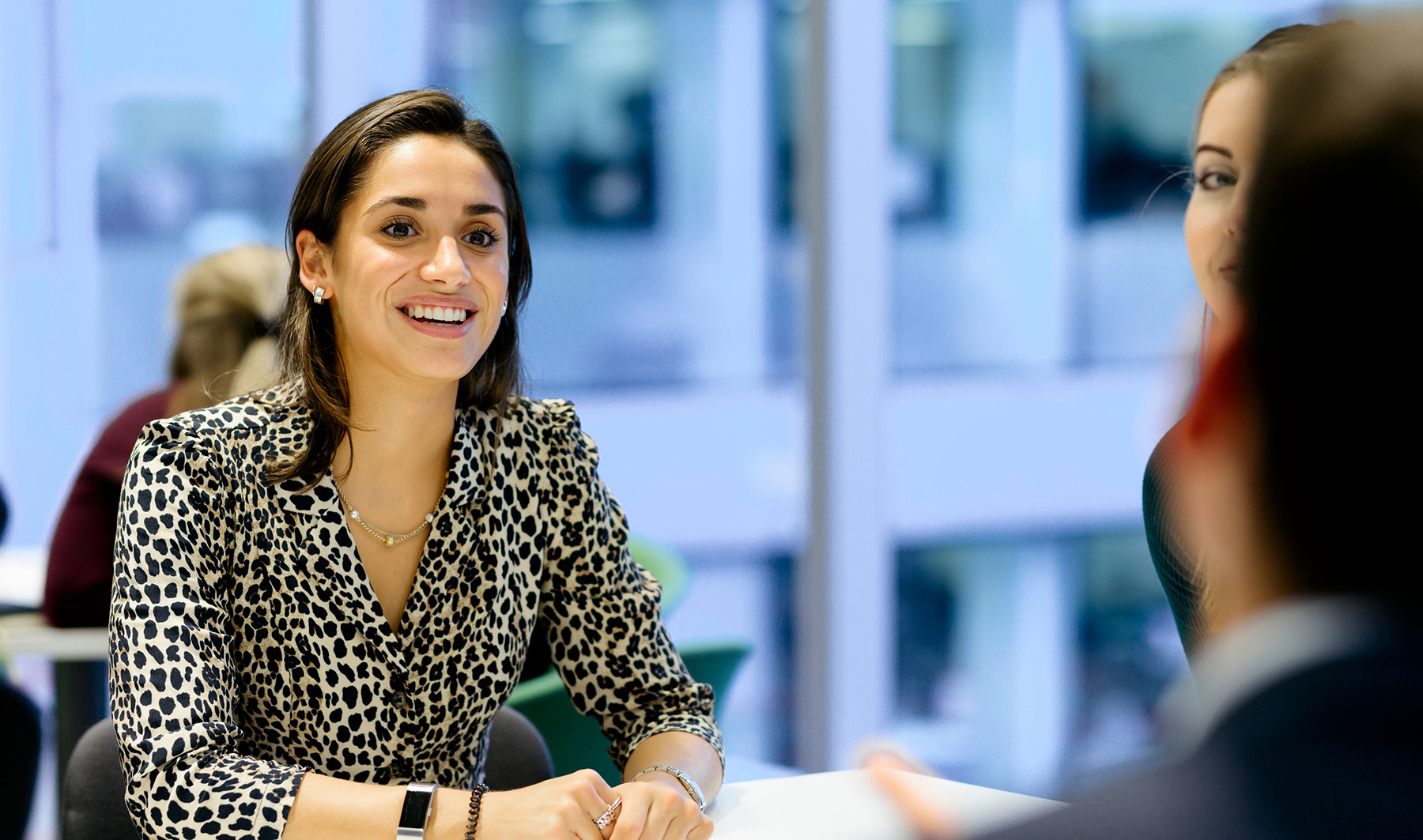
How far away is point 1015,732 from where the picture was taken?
4.69 metres

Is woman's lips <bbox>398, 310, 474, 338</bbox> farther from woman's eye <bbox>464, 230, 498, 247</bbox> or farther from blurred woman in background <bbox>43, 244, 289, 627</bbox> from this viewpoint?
blurred woman in background <bbox>43, 244, 289, 627</bbox>

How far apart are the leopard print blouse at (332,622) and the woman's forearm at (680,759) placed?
0.10 ft

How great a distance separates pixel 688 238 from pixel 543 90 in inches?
30.7

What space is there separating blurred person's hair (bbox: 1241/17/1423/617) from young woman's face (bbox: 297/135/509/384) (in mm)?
1239

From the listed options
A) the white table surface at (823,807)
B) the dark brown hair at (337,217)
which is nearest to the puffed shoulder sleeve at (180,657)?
the dark brown hair at (337,217)

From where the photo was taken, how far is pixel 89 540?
262cm

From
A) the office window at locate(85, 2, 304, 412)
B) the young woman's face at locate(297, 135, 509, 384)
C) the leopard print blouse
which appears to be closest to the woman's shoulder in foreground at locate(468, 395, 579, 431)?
the leopard print blouse

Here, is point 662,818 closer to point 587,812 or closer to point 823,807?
point 587,812

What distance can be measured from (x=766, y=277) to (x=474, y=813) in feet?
12.2

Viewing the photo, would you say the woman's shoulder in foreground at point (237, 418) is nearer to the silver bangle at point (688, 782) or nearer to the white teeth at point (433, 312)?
the white teeth at point (433, 312)

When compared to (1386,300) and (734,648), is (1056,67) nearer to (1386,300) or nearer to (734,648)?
(734,648)

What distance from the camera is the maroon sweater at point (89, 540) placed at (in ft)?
8.54

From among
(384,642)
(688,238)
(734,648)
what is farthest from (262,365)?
(688,238)

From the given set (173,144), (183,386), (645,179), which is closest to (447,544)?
(183,386)
